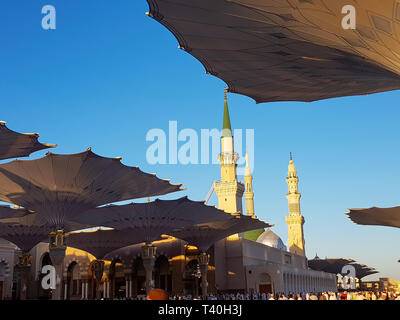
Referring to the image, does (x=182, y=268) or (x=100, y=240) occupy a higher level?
(x=100, y=240)

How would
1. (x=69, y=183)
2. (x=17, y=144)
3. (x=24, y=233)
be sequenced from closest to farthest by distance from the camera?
(x=17, y=144) < (x=69, y=183) < (x=24, y=233)

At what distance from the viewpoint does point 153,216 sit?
30875 mm

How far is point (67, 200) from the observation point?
23453 millimetres

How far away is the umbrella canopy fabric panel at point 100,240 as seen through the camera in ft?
121

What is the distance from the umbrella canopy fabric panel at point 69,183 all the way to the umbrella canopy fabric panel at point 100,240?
38.5 feet

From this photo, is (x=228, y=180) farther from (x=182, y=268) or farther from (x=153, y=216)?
(x=153, y=216)

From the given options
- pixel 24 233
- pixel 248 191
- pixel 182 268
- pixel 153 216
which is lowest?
pixel 182 268

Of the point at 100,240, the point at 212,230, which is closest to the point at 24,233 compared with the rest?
the point at 100,240

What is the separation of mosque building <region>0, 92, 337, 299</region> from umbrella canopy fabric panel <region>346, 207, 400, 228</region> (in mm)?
10219

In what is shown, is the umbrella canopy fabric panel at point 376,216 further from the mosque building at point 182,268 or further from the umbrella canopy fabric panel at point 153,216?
the mosque building at point 182,268

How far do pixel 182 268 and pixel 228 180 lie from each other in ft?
39.8
